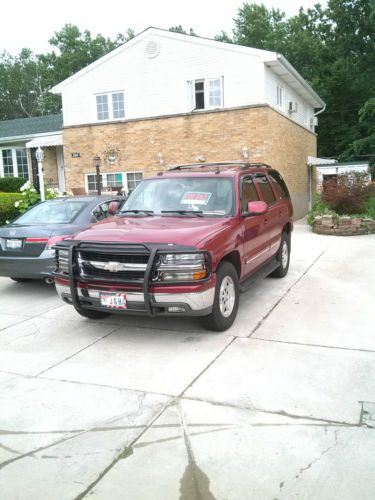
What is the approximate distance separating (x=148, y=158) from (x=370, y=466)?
16.6 meters

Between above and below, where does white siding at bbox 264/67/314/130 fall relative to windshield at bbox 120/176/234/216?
above

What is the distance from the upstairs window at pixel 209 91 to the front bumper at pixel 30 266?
38.7 feet

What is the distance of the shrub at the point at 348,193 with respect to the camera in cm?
1451

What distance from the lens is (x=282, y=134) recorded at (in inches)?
729

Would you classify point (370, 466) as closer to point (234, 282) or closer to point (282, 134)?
point (234, 282)

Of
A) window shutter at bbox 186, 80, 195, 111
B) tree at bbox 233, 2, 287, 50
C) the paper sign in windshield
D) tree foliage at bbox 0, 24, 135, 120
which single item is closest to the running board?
the paper sign in windshield

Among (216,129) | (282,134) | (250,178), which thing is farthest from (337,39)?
(250,178)

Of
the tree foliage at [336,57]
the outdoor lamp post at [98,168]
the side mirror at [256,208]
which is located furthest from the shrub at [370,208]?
the tree foliage at [336,57]

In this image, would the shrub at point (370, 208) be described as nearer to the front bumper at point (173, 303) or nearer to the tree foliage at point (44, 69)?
the front bumper at point (173, 303)

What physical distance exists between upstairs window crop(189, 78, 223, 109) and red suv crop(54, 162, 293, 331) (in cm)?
1106

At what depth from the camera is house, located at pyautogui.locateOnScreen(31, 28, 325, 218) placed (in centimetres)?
1655

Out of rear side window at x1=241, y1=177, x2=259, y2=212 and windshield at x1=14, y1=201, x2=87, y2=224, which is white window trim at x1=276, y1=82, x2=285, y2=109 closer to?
windshield at x1=14, y1=201, x2=87, y2=224

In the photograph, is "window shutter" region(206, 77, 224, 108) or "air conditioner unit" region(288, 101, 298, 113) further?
"air conditioner unit" region(288, 101, 298, 113)

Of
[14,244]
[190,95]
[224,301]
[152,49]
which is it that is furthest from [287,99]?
[224,301]
